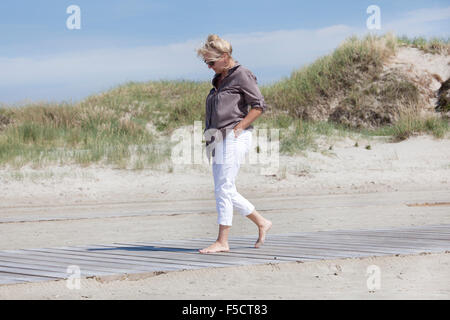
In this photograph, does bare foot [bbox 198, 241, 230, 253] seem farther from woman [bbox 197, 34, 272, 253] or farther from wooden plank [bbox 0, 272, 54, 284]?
wooden plank [bbox 0, 272, 54, 284]

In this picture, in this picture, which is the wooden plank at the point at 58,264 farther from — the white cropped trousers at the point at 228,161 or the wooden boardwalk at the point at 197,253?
the white cropped trousers at the point at 228,161

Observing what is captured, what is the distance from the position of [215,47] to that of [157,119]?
2019 centimetres

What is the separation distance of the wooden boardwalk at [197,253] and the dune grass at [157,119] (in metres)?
10.0

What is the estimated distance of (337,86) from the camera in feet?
91.4

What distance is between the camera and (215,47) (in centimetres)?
598

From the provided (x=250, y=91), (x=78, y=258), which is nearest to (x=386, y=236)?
(x=250, y=91)

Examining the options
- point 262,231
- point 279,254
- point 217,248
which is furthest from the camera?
point 262,231

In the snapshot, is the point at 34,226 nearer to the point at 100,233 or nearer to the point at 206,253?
the point at 100,233

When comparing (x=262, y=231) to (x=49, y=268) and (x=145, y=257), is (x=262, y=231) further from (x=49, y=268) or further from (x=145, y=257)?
(x=49, y=268)

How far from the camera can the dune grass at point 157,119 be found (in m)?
18.3

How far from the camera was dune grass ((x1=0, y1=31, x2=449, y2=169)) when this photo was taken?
1827 centimetres
